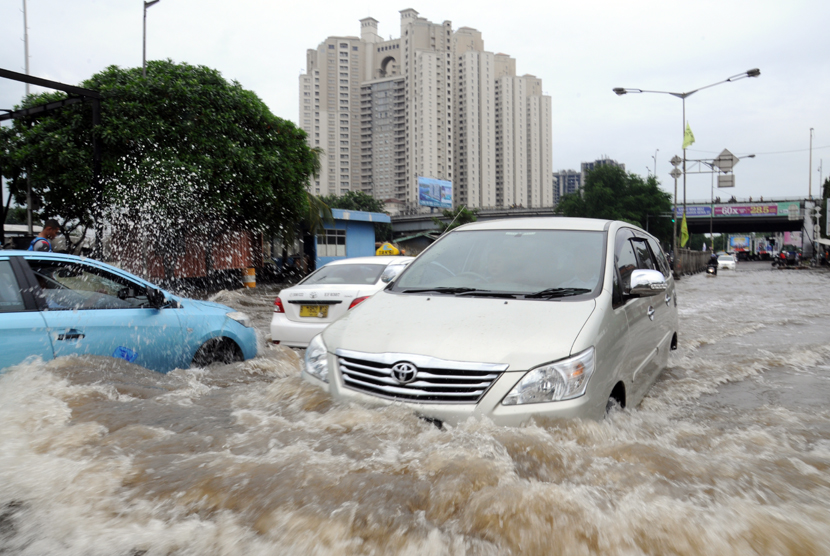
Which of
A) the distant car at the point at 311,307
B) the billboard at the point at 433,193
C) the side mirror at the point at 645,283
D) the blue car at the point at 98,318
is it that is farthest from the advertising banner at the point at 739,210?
the blue car at the point at 98,318

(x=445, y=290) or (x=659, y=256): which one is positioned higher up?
(x=659, y=256)

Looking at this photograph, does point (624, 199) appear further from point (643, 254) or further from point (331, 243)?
point (643, 254)

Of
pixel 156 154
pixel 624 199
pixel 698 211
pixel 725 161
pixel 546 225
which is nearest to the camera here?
pixel 546 225

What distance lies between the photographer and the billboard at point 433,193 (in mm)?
83875

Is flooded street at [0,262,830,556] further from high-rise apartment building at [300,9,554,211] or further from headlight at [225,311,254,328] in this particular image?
high-rise apartment building at [300,9,554,211]

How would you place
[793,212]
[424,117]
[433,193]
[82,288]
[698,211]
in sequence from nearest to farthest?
[82,288] → [793,212] → [698,211] → [433,193] → [424,117]

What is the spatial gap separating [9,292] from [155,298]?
1099 millimetres

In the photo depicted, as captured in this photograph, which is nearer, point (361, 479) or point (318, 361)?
point (361, 479)

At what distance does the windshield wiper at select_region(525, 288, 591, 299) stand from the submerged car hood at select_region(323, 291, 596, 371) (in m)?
0.14

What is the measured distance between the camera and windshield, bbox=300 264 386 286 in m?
8.49

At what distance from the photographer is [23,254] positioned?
4727 mm

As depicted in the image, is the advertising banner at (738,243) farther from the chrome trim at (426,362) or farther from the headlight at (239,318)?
the chrome trim at (426,362)

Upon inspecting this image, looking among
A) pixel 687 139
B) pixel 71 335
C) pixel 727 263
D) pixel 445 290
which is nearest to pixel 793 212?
pixel 727 263

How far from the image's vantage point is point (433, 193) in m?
86.1
